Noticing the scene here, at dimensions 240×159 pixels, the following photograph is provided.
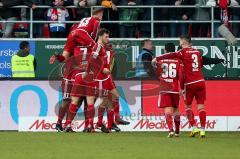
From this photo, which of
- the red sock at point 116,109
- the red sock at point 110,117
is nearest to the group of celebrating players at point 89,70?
the red sock at point 110,117

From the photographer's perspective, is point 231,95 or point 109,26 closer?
point 231,95

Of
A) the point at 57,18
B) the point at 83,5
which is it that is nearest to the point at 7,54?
the point at 57,18

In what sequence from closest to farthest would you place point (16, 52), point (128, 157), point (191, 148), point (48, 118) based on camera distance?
point (128, 157)
point (191, 148)
point (48, 118)
point (16, 52)

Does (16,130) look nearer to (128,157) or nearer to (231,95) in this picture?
(231,95)

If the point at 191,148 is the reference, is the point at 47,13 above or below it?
above

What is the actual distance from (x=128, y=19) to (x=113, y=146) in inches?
373

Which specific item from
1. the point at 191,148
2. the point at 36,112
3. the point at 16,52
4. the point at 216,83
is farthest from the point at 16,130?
the point at 191,148

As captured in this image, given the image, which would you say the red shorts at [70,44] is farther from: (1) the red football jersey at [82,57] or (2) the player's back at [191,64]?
(2) the player's back at [191,64]

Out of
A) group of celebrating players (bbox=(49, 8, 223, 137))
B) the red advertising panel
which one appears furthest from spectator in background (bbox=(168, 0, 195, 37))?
group of celebrating players (bbox=(49, 8, 223, 137))

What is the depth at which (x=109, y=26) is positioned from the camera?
25438 mm

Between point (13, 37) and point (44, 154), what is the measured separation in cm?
1111

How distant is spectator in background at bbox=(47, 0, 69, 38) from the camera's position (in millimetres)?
24953

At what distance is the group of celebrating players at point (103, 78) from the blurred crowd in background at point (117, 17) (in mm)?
4482

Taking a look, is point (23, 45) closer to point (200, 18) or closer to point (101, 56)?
point (101, 56)
